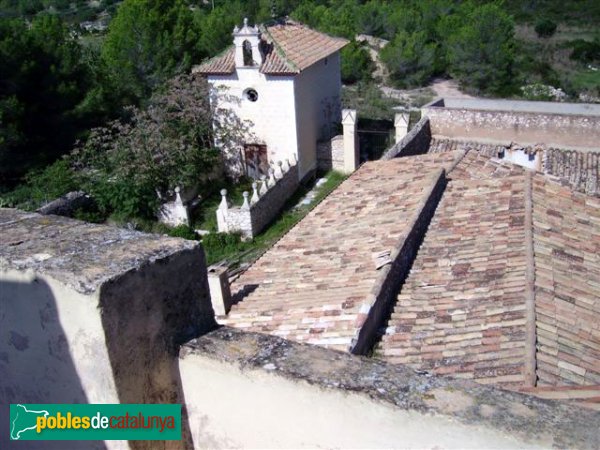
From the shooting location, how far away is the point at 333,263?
827 centimetres

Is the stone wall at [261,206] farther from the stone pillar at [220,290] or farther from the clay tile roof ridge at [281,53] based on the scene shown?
the stone pillar at [220,290]

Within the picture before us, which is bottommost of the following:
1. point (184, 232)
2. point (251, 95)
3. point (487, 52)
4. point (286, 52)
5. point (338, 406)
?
point (184, 232)

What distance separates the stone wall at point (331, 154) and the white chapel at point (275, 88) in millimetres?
216

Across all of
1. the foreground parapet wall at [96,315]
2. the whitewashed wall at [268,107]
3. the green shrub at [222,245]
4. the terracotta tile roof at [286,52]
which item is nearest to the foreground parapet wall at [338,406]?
the foreground parapet wall at [96,315]

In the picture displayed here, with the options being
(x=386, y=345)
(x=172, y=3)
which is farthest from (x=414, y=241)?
(x=172, y=3)

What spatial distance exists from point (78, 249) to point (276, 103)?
15.7 m

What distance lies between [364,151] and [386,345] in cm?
1501

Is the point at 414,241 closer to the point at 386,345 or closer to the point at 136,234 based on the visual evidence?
the point at 386,345

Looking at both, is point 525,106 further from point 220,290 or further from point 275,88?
point 220,290

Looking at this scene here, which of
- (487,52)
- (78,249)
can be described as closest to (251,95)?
(487,52)

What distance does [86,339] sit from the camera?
2.49 m

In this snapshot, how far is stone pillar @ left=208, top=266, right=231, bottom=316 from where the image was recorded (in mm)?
7055

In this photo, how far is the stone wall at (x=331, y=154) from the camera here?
63.3 feet

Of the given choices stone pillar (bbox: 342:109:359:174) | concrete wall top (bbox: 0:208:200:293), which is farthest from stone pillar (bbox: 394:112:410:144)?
concrete wall top (bbox: 0:208:200:293)
